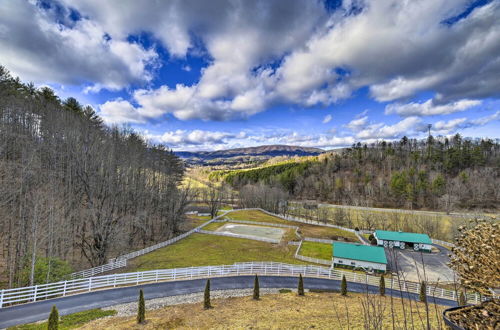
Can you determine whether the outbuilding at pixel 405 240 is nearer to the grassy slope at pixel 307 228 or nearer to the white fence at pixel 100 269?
the grassy slope at pixel 307 228

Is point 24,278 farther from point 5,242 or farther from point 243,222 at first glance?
point 243,222

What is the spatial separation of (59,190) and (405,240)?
52.5 metres

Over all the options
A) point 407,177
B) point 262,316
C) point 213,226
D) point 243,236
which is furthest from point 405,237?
point 407,177

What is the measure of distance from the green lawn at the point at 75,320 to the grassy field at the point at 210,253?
12.8m

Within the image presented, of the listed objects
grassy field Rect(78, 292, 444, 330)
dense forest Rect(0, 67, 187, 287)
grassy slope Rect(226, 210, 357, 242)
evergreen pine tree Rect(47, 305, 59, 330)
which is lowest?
grassy slope Rect(226, 210, 357, 242)

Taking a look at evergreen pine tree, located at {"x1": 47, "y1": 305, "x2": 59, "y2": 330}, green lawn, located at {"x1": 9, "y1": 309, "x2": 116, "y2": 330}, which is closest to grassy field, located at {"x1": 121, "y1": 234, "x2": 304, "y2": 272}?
green lawn, located at {"x1": 9, "y1": 309, "x2": 116, "y2": 330}

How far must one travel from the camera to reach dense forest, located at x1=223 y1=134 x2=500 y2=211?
7581 cm

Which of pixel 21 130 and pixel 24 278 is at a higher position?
pixel 21 130

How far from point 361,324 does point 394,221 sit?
55.8 metres

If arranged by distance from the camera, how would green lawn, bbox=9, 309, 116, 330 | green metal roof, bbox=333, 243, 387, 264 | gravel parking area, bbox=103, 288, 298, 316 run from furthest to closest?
green metal roof, bbox=333, 243, 387, 264, gravel parking area, bbox=103, 288, 298, 316, green lawn, bbox=9, 309, 116, 330

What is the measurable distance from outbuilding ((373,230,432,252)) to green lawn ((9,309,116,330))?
4123 centimetres

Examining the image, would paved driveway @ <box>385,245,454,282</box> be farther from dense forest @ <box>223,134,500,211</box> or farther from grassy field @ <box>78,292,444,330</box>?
dense forest @ <box>223,134,500,211</box>

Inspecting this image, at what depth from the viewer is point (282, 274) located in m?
24.0

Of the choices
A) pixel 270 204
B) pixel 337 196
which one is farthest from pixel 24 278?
pixel 337 196
